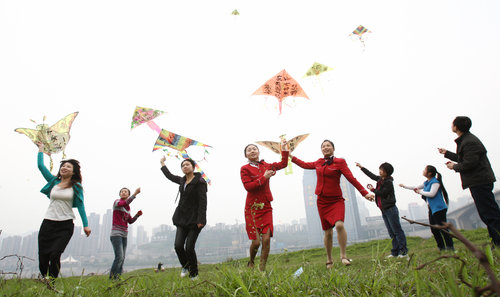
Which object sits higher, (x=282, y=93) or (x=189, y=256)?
(x=282, y=93)

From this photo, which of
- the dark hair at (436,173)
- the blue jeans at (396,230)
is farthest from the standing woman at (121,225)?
the dark hair at (436,173)

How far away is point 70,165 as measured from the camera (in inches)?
202

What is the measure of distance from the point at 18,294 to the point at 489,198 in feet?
19.0

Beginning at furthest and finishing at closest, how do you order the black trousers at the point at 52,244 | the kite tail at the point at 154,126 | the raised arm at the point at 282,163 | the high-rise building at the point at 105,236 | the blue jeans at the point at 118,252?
1. the high-rise building at the point at 105,236
2. the kite tail at the point at 154,126
3. the blue jeans at the point at 118,252
4. the raised arm at the point at 282,163
5. the black trousers at the point at 52,244

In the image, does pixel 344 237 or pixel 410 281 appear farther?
pixel 344 237

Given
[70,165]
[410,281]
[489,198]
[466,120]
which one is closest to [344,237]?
[489,198]

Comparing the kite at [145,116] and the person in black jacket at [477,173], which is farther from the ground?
the kite at [145,116]

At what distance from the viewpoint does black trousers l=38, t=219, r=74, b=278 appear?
4270 mm

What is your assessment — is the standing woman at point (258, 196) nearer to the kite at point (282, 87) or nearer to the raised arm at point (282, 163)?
the raised arm at point (282, 163)

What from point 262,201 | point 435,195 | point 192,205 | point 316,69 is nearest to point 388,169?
point 435,195

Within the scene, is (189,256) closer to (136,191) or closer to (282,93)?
(136,191)

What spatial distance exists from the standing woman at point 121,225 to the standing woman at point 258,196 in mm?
2992

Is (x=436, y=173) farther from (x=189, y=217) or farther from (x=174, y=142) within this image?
(x=174, y=142)

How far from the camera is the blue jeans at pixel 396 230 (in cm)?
650
